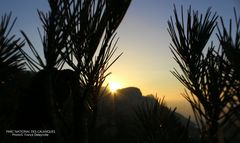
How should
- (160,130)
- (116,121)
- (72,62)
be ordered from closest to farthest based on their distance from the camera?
1. (72,62)
2. (160,130)
3. (116,121)

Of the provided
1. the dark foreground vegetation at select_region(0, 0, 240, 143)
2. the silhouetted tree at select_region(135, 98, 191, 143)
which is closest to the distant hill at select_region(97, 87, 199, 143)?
the silhouetted tree at select_region(135, 98, 191, 143)

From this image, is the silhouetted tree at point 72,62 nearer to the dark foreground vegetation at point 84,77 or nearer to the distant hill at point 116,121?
the dark foreground vegetation at point 84,77

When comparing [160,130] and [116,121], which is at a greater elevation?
[116,121]

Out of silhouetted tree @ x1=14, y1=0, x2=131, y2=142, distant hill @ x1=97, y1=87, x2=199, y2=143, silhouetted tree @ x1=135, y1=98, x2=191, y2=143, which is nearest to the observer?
silhouetted tree @ x1=14, y1=0, x2=131, y2=142

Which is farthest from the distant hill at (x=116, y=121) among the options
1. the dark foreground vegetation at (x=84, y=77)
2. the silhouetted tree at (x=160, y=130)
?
the dark foreground vegetation at (x=84, y=77)

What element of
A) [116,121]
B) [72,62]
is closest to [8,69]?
[72,62]

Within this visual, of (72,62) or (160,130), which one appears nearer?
(72,62)

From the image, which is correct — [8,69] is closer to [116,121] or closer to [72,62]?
[72,62]

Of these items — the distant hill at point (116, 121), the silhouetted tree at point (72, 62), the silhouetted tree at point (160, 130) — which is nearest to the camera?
the silhouetted tree at point (72, 62)

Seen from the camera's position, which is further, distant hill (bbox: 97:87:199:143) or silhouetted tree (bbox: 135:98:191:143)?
distant hill (bbox: 97:87:199:143)

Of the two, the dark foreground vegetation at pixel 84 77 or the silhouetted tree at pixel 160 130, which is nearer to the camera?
the dark foreground vegetation at pixel 84 77

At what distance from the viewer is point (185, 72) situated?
2.50 metres

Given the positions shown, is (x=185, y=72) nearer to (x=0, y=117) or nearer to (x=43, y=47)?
(x=43, y=47)

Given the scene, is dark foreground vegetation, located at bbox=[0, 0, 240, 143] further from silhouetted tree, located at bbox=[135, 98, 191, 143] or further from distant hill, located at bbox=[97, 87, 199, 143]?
distant hill, located at bbox=[97, 87, 199, 143]
